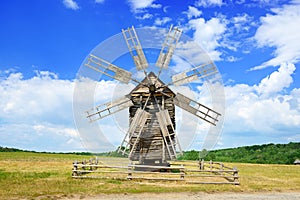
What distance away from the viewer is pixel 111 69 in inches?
779

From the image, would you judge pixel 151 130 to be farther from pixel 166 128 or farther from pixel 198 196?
pixel 198 196

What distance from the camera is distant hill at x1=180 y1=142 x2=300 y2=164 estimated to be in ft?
147

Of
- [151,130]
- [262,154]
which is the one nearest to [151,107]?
[151,130]

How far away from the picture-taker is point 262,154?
48875mm

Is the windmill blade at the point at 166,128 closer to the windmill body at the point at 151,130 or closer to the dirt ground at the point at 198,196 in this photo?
the windmill body at the point at 151,130

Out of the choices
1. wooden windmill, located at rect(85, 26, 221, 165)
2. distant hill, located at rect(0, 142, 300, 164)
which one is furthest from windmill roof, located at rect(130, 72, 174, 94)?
distant hill, located at rect(0, 142, 300, 164)

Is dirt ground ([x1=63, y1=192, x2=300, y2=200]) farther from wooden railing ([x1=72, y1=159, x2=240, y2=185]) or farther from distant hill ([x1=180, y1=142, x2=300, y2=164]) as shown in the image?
distant hill ([x1=180, y1=142, x2=300, y2=164])

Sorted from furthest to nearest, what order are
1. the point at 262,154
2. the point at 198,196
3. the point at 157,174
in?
the point at 262,154 → the point at 157,174 → the point at 198,196

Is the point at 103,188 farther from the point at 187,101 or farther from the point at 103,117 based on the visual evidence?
the point at 187,101

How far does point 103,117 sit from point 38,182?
5.47 metres

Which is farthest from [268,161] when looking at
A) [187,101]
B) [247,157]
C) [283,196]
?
[283,196]

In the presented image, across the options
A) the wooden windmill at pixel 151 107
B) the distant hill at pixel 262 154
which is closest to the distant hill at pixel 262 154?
the distant hill at pixel 262 154

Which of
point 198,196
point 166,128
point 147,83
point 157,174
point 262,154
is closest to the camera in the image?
point 198,196

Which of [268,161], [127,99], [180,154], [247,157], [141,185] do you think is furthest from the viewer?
[247,157]
